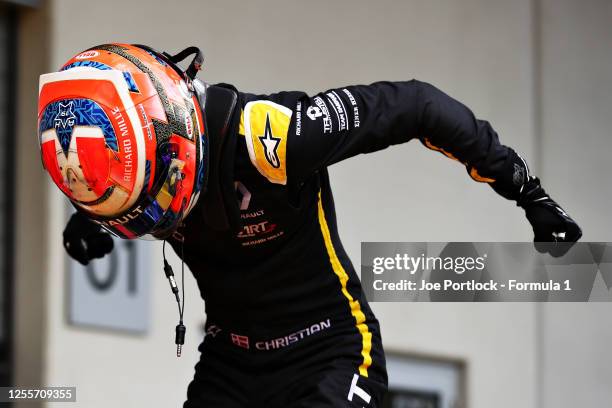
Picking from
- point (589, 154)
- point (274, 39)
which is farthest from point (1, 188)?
point (589, 154)

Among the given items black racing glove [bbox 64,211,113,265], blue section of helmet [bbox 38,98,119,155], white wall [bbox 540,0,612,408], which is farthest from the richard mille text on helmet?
white wall [bbox 540,0,612,408]

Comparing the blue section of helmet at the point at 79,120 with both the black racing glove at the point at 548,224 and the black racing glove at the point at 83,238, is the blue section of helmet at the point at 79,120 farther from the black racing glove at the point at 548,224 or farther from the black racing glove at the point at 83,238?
the black racing glove at the point at 548,224

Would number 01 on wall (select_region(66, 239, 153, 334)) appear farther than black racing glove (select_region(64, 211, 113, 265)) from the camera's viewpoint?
Yes

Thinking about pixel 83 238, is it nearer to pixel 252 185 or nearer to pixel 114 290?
pixel 252 185

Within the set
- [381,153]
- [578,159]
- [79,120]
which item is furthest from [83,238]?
[578,159]

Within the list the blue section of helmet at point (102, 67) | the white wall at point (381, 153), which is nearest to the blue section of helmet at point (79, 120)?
the blue section of helmet at point (102, 67)

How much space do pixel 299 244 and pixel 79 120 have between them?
702mm

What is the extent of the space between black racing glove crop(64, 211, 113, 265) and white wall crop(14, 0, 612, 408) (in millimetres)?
1698

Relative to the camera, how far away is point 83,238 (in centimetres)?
371

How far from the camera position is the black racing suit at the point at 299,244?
312 centimetres

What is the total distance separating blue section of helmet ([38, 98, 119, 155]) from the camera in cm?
292

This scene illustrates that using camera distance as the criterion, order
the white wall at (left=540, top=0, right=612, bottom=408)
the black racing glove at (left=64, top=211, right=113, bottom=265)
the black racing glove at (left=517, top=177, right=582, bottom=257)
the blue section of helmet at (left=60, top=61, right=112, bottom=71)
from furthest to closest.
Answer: the white wall at (left=540, top=0, right=612, bottom=408) → the black racing glove at (left=64, top=211, right=113, bottom=265) → the black racing glove at (left=517, top=177, right=582, bottom=257) → the blue section of helmet at (left=60, top=61, right=112, bottom=71)

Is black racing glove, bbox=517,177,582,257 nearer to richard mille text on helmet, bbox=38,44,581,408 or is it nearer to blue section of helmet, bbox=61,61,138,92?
richard mille text on helmet, bbox=38,44,581,408

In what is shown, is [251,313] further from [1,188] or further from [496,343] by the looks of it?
[496,343]
